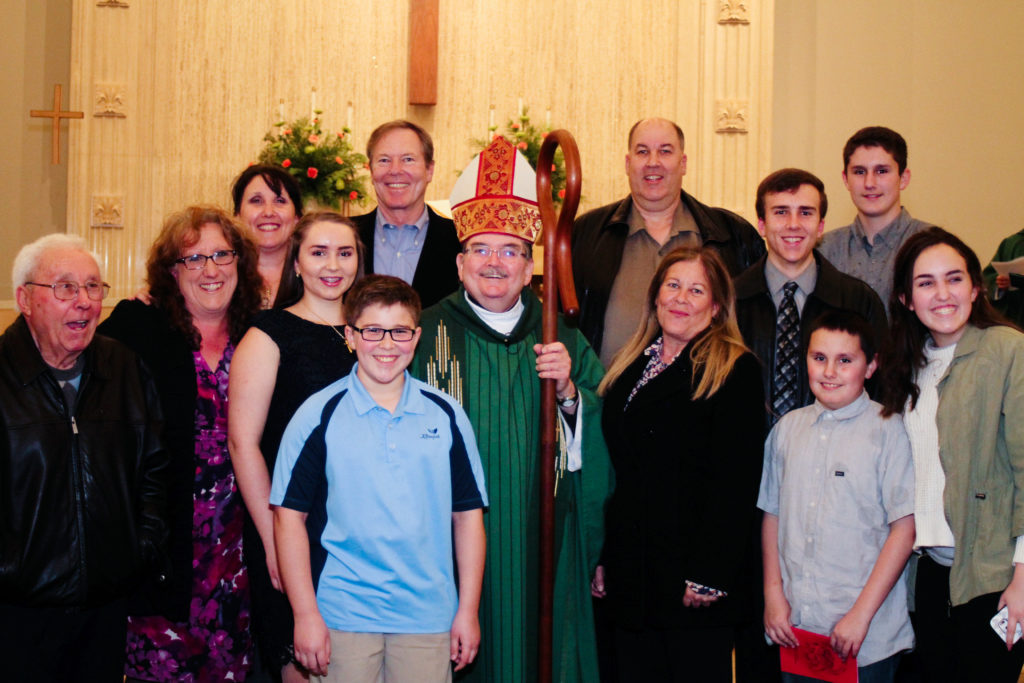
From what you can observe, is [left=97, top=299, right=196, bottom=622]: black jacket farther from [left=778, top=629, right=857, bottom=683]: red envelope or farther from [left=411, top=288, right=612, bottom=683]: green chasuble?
[left=778, top=629, right=857, bottom=683]: red envelope

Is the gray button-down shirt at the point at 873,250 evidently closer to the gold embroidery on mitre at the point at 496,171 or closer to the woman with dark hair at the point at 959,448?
the woman with dark hair at the point at 959,448

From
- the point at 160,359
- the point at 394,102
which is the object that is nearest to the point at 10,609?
the point at 160,359

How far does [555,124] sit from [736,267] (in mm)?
3525

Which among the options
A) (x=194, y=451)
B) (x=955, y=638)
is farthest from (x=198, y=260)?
(x=955, y=638)

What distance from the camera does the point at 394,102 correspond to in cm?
735

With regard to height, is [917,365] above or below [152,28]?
below

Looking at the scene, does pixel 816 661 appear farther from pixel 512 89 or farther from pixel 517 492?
pixel 512 89

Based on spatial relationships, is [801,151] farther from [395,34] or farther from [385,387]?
[385,387]

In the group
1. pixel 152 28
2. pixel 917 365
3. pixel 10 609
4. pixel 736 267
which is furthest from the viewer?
pixel 152 28

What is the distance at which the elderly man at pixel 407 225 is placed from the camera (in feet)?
12.8

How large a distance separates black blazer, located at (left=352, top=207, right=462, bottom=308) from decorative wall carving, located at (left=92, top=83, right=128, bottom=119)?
375cm

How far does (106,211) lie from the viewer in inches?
271

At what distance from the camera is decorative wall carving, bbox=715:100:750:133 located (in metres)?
7.09

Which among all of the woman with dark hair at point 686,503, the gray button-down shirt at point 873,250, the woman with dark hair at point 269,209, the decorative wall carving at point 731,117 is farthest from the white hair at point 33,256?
the decorative wall carving at point 731,117
